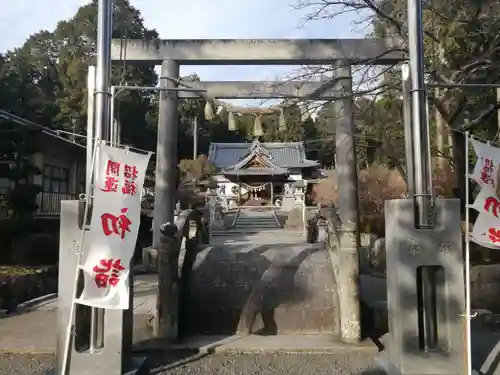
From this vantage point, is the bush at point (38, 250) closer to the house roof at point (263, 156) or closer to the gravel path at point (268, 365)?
the gravel path at point (268, 365)

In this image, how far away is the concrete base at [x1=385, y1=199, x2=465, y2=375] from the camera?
195 inches

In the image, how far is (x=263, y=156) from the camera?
38250 millimetres

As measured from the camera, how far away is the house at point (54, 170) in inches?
687

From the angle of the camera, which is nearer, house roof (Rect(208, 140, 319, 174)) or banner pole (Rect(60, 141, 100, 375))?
banner pole (Rect(60, 141, 100, 375))

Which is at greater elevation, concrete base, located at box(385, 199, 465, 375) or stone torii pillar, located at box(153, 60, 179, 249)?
stone torii pillar, located at box(153, 60, 179, 249)

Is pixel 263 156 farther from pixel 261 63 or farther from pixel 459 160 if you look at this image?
pixel 459 160

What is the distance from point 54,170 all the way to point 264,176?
1970cm

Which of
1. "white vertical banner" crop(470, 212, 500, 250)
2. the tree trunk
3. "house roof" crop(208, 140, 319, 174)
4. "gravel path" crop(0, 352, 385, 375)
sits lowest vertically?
"gravel path" crop(0, 352, 385, 375)

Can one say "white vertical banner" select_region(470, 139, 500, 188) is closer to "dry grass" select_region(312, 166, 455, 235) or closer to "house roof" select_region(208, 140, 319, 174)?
"dry grass" select_region(312, 166, 455, 235)

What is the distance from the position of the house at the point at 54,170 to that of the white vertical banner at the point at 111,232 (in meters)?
11.1

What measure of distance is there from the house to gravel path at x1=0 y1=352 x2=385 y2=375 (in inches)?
407

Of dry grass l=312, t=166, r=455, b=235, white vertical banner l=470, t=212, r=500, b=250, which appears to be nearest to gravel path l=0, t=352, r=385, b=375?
white vertical banner l=470, t=212, r=500, b=250

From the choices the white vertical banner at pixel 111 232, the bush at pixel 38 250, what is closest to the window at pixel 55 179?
the bush at pixel 38 250

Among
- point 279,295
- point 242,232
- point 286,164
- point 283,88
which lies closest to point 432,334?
point 279,295
